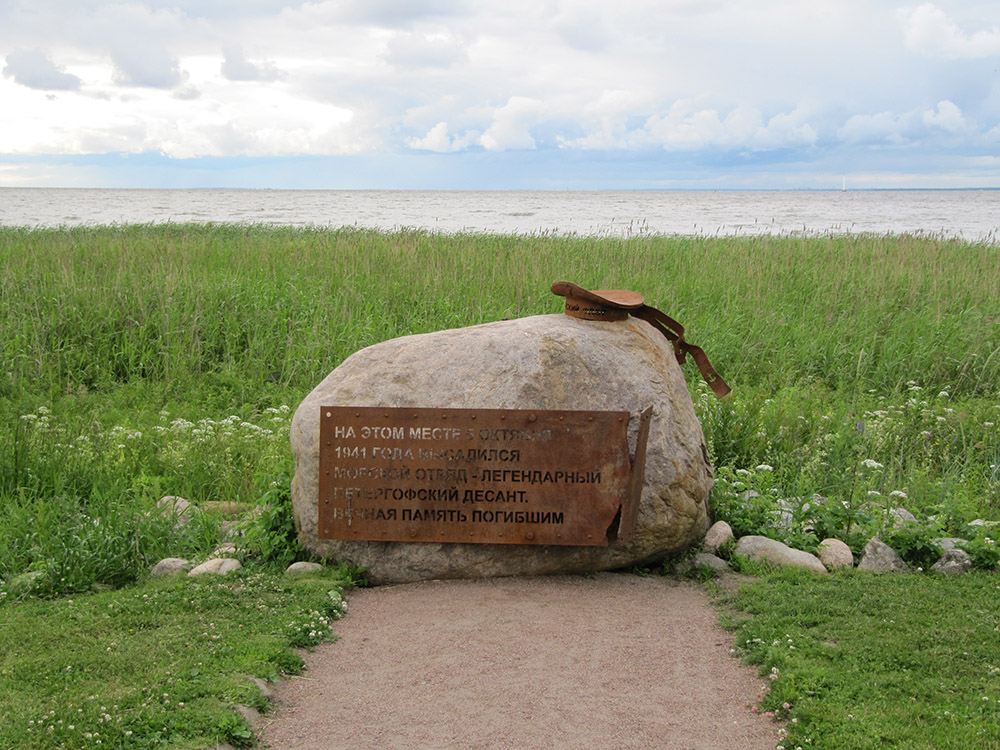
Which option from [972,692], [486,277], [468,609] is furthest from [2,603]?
[486,277]

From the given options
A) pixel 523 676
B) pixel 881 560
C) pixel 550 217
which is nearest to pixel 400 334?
pixel 881 560

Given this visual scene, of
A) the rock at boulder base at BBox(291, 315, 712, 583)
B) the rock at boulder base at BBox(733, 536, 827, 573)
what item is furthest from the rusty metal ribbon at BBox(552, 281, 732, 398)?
the rock at boulder base at BBox(733, 536, 827, 573)

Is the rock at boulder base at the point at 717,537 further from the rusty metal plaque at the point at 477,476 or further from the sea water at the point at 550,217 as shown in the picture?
the sea water at the point at 550,217

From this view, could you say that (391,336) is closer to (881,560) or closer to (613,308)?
(613,308)

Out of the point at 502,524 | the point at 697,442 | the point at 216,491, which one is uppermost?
the point at 697,442

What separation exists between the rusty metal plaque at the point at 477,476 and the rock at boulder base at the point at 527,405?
130 mm

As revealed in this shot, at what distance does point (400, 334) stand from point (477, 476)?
6.11m

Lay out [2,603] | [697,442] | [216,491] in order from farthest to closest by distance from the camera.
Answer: [216,491], [697,442], [2,603]

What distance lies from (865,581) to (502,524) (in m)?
2.06

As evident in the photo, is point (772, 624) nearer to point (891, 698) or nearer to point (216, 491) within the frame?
point (891, 698)

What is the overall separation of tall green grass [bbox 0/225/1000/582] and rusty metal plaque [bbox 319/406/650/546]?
0.98 metres

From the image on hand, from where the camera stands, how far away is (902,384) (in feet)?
31.7

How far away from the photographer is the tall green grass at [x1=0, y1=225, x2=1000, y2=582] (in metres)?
6.48

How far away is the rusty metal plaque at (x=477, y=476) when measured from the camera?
4816 mm
